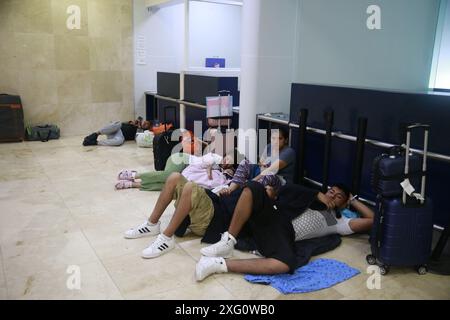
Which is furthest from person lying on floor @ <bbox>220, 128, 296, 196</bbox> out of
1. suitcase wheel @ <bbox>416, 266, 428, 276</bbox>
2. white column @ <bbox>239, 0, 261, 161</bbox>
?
suitcase wheel @ <bbox>416, 266, 428, 276</bbox>

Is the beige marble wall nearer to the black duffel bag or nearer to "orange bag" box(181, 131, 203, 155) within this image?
the black duffel bag

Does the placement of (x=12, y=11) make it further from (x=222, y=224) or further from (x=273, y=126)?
(x=222, y=224)

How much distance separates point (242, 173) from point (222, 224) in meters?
0.63

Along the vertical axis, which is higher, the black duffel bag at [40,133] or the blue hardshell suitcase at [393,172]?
the blue hardshell suitcase at [393,172]

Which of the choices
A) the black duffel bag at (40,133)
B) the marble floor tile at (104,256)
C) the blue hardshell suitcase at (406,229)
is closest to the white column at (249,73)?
the marble floor tile at (104,256)

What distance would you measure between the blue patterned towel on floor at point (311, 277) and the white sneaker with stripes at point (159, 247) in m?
0.65

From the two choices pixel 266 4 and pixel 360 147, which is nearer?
pixel 360 147

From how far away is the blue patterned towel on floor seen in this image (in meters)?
2.46

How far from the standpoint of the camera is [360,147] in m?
3.19

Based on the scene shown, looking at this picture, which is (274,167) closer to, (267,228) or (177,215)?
(267,228)

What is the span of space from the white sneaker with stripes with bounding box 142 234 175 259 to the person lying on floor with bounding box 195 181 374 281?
0.86ft

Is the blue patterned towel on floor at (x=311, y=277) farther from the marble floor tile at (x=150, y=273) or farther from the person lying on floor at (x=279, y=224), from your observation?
the marble floor tile at (x=150, y=273)

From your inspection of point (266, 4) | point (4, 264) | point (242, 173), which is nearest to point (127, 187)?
point (242, 173)

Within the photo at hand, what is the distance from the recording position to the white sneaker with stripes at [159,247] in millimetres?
2818
